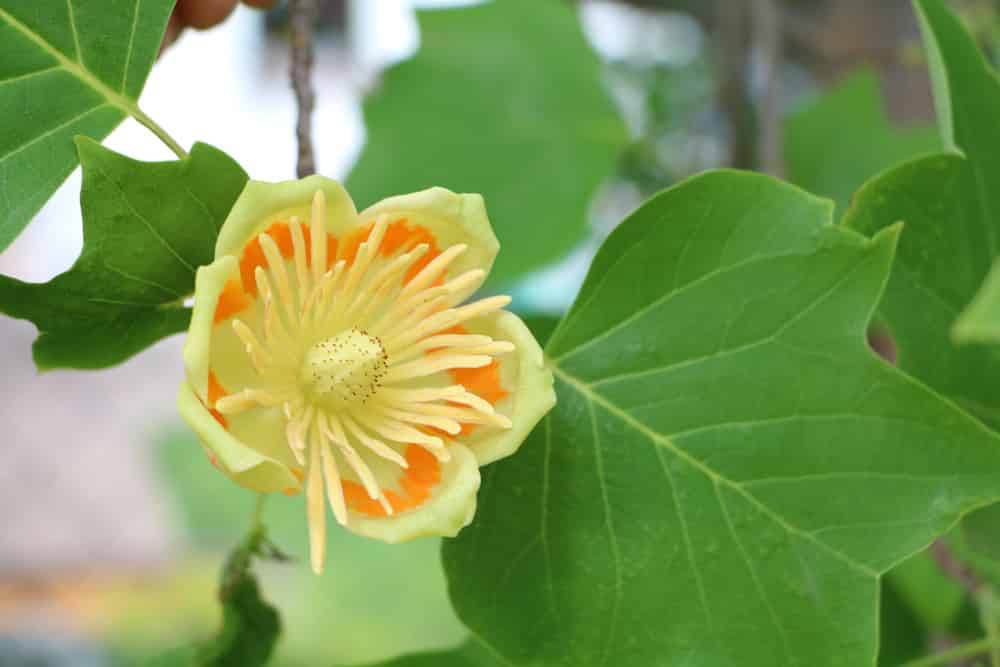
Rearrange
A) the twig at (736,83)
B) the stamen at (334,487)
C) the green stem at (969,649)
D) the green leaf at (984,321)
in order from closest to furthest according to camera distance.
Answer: the green leaf at (984,321), the stamen at (334,487), the green stem at (969,649), the twig at (736,83)

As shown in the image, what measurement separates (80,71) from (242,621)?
324mm

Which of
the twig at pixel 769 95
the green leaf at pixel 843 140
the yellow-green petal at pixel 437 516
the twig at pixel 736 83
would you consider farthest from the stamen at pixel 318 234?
the twig at pixel 736 83

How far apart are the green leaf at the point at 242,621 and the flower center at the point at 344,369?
0.18m

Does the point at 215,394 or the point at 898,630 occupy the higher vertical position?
the point at 215,394

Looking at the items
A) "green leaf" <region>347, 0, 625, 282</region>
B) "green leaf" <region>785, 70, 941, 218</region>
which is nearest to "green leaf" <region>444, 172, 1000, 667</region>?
"green leaf" <region>347, 0, 625, 282</region>

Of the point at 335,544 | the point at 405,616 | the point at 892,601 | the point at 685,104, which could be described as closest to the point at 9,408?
the point at 335,544

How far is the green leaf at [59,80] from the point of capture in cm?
46

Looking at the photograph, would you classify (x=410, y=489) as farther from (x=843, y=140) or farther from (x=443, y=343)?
(x=843, y=140)

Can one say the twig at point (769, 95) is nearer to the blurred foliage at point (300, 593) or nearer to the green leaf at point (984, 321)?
the green leaf at point (984, 321)

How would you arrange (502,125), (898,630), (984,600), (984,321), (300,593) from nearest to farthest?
(984,321), (984,600), (898,630), (502,125), (300,593)

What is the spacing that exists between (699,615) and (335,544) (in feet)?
8.24

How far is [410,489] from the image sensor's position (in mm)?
440

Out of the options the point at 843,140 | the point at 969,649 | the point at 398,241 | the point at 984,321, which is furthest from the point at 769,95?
the point at 984,321

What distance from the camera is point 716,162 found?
180 cm
